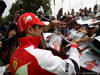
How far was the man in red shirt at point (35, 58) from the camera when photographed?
372 centimetres

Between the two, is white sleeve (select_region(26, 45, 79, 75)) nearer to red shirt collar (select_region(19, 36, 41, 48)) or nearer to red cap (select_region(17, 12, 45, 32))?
red shirt collar (select_region(19, 36, 41, 48))

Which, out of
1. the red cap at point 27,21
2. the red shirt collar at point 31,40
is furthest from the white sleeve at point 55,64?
the red cap at point 27,21

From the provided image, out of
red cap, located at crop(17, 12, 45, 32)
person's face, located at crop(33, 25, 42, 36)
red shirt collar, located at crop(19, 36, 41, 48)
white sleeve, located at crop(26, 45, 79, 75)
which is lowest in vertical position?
white sleeve, located at crop(26, 45, 79, 75)

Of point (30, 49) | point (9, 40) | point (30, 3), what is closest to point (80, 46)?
point (30, 49)

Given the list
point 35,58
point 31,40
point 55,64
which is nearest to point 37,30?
point 31,40

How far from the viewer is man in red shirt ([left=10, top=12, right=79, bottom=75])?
3.72 meters

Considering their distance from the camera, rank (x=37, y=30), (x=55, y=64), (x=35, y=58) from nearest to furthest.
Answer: (x=55, y=64)
(x=35, y=58)
(x=37, y=30)

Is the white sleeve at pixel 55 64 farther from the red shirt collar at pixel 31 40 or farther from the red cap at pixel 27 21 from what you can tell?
the red cap at pixel 27 21

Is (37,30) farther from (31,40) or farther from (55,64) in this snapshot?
(55,64)

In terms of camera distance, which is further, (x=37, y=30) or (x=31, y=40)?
(x=37, y=30)

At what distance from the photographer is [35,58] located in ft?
12.6

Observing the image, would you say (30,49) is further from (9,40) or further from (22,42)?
(9,40)

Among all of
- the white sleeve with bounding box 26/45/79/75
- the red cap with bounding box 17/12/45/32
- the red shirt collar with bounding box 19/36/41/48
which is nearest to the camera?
the white sleeve with bounding box 26/45/79/75

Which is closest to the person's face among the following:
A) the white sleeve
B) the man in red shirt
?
the man in red shirt
